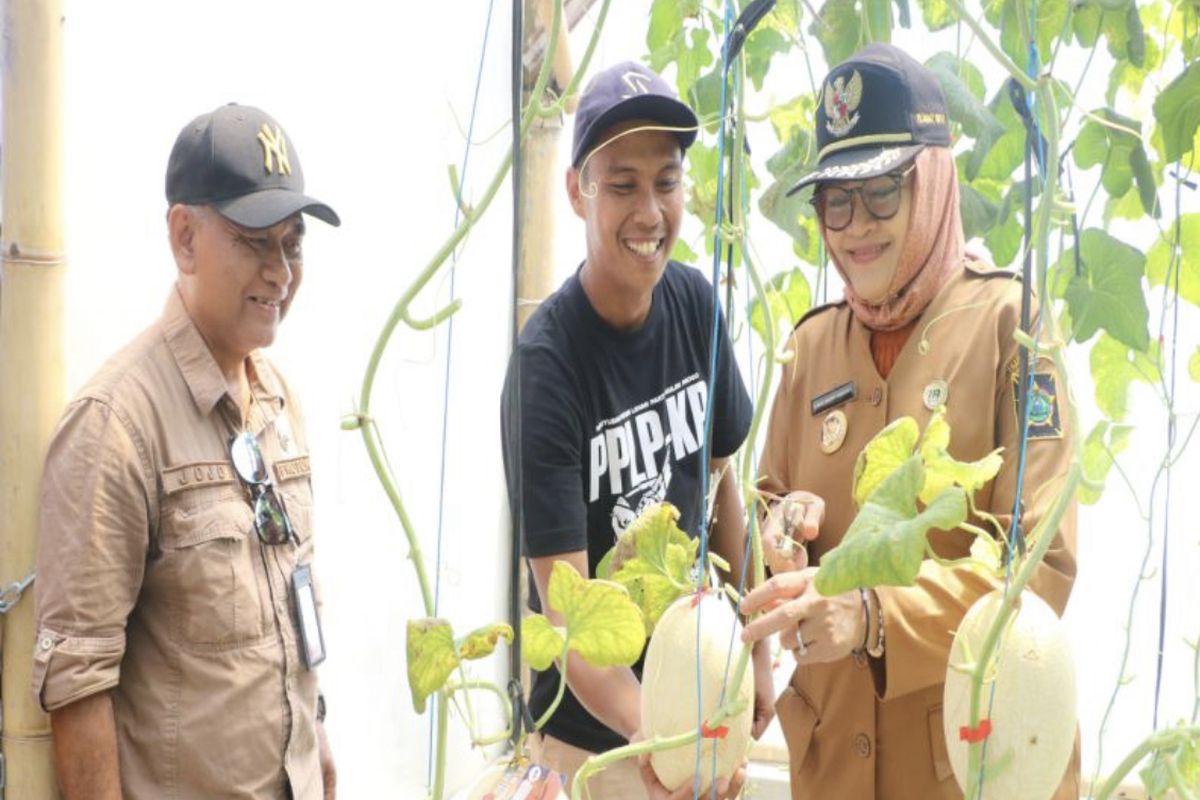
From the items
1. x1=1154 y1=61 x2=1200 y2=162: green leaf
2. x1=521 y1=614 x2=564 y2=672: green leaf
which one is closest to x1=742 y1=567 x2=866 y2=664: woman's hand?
x1=521 y1=614 x2=564 y2=672: green leaf

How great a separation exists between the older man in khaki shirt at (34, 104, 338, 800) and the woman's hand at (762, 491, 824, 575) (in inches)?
21.3

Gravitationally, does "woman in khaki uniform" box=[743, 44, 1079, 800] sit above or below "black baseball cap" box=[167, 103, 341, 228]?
below

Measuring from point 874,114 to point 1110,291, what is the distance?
0.78 feet

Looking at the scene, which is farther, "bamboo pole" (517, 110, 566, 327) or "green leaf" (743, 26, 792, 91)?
"bamboo pole" (517, 110, 566, 327)

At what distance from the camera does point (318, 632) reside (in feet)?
4.40

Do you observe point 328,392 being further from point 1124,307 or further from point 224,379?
point 1124,307

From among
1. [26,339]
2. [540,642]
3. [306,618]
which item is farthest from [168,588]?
[540,642]

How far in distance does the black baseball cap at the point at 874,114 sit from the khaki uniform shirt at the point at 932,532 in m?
0.14

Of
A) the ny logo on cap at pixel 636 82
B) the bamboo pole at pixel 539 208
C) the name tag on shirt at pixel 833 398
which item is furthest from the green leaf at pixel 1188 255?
the bamboo pole at pixel 539 208

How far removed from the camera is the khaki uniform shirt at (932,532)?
0.90m

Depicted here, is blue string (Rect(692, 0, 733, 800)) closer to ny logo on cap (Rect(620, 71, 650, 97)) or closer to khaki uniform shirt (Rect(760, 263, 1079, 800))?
khaki uniform shirt (Rect(760, 263, 1079, 800))

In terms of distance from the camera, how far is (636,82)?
128 cm

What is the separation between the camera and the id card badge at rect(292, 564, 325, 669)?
1301mm

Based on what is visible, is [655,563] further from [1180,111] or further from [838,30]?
[838,30]
